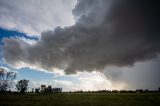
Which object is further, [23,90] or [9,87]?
[23,90]

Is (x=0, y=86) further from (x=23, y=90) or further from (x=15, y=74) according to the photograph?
(x=23, y=90)

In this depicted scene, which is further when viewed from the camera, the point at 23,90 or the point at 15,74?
the point at 23,90

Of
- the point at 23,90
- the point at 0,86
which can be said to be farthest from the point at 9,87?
the point at 23,90

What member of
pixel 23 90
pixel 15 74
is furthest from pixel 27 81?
pixel 15 74

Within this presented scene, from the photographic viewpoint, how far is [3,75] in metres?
130

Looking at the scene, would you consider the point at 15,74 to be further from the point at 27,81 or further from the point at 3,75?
the point at 27,81

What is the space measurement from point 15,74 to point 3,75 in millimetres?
7581

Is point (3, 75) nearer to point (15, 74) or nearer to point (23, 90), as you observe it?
point (15, 74)

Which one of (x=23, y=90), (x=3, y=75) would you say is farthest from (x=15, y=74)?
(x=23, y=90)

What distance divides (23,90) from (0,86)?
183ft

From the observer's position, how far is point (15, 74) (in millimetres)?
134000

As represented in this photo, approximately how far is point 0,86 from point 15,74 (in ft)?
40.3

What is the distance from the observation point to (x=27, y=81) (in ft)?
604

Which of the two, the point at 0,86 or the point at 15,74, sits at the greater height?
the point at 15,74
